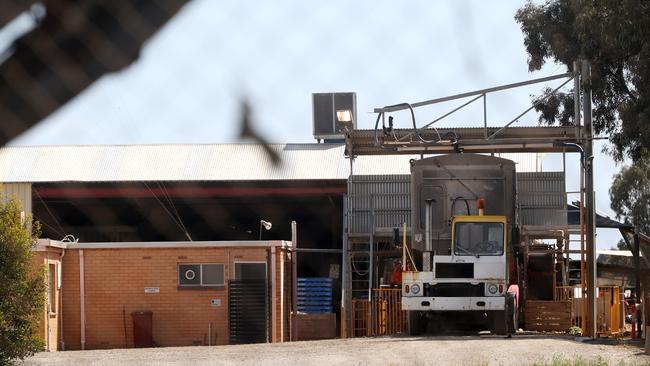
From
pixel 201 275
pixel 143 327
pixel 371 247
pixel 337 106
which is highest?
pixel 337 106

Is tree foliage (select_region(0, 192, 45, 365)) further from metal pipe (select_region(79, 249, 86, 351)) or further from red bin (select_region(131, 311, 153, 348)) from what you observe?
red bin (select_region(131, 311, 153, 348))

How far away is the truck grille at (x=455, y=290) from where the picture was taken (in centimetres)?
1562

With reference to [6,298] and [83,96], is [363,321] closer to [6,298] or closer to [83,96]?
[6,298]

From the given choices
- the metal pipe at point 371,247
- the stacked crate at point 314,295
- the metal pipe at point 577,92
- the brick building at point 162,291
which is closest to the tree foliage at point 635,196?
the metal pipe at point 577,92

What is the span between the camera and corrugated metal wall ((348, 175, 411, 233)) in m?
21.2

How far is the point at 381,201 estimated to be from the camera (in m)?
21.4

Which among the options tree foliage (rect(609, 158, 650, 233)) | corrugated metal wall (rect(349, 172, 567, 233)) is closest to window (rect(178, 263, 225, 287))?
corrugated metal wall (rect(349, 172, 567, 233))

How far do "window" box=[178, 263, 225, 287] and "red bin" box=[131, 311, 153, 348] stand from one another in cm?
97

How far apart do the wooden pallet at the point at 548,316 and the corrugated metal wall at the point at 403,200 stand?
7.98 feet

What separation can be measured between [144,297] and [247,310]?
1899mm

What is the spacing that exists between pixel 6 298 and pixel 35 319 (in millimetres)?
637

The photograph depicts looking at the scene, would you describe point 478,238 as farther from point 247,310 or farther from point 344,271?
point 247,310

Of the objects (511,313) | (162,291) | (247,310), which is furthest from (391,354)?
(162,291)

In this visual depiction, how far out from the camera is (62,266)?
1862cm
